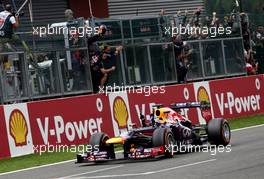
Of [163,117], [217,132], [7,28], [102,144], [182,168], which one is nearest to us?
[182,168]

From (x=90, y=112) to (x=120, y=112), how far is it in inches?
53.3

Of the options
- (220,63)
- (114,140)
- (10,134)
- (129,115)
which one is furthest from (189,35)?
(114,140)

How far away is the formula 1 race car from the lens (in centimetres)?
1513

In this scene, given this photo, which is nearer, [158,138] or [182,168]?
[182,168]

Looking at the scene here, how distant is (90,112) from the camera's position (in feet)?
Result: 68.8

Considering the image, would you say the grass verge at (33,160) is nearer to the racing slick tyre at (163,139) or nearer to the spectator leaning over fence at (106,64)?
the racing slick tyre at (163,139)

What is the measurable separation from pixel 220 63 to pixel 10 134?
38.9 ft

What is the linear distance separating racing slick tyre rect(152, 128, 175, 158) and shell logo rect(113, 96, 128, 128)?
656 cm

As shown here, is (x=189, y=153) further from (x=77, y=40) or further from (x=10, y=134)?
(x=77, y=40)

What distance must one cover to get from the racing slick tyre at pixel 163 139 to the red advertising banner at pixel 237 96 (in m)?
10.6

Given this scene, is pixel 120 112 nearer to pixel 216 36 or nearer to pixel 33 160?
pixel 33 160

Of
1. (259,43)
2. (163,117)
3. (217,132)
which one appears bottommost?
(217,132)

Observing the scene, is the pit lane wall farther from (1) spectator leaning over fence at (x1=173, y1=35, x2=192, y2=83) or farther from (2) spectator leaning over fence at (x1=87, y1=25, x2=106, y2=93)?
(2) spectator leaning over fence at (x1=87, y1=25, x2=106, y2=93)

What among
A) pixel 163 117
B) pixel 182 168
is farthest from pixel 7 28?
pixel 182 168
